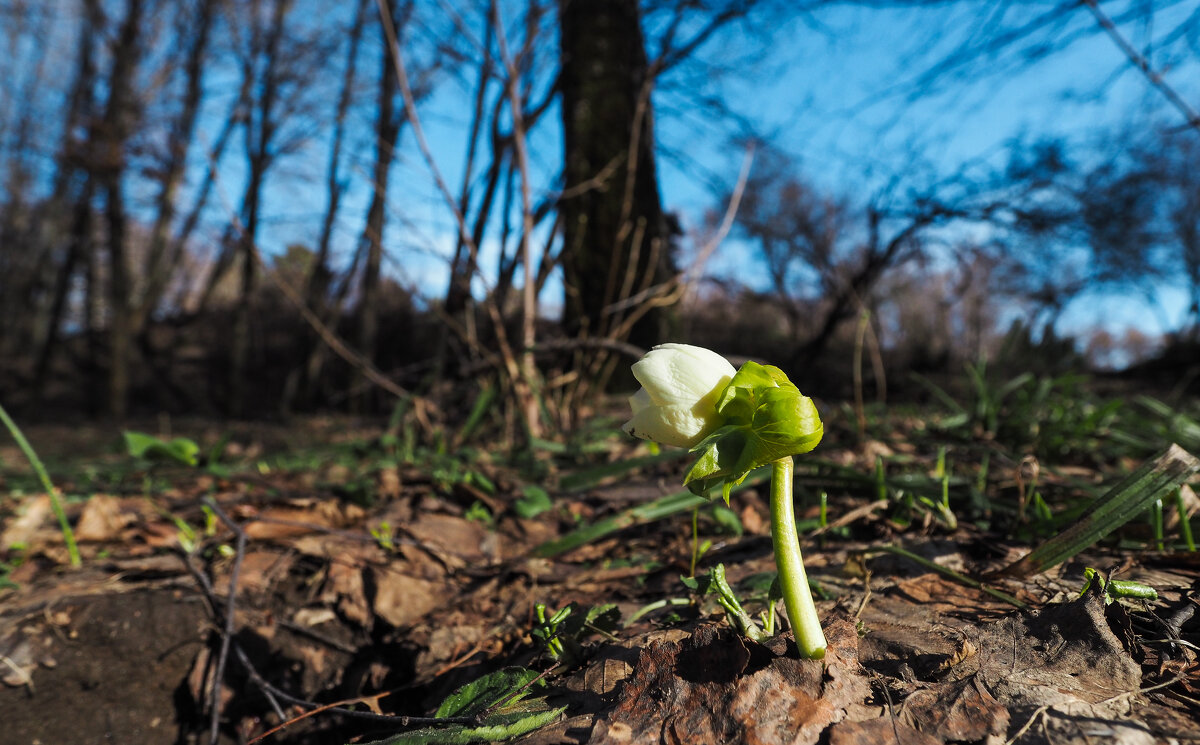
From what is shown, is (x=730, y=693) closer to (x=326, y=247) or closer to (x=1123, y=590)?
(x=1123, y=590)

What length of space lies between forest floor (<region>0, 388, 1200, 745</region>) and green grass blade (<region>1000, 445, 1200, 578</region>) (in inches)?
3.0

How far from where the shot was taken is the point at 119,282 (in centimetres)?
816

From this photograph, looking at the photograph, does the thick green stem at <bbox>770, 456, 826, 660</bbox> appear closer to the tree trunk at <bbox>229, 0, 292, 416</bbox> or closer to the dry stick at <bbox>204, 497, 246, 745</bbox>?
the dry stick at <bbox>204, 497, 246, 745</bbox>

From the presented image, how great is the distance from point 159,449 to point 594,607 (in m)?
1.62

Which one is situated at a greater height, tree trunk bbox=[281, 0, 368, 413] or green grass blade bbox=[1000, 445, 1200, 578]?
tree trunk bbox=[281, 0, 368, 413]

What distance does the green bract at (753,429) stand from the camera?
0.66 meters

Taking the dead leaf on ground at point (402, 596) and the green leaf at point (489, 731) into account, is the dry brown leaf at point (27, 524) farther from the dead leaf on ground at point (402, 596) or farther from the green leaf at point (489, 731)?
the green leaf at point (489, 731)

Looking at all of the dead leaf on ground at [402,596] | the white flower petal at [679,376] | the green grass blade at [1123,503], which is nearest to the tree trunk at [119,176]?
the dead leaf on ground at [402,596]

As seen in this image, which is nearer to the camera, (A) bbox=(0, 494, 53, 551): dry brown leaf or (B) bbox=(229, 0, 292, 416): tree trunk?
(A) bbox=(0, 494, 53, 551): dry brown leaf

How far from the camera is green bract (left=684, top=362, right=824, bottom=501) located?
0.66m

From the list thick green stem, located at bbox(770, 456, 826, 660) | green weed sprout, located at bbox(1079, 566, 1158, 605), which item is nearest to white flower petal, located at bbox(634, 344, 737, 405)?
thick green stem, located at bbox(770, 456, 826, 660)

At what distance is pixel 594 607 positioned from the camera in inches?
38.4

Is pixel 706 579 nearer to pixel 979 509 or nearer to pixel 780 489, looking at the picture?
pixel 780 489

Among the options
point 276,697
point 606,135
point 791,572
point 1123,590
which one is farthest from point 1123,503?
A: point 606,135
